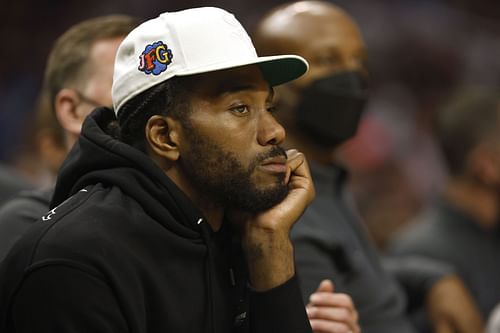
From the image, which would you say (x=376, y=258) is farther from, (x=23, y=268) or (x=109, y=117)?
(x=23, y=268)

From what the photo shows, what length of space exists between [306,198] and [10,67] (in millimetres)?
6988

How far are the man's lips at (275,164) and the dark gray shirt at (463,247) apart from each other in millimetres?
2451

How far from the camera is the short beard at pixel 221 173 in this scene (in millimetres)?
2463

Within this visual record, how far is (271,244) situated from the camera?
249cm

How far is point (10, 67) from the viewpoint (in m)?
9.19

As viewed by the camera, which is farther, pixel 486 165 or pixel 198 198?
pixel 486 165

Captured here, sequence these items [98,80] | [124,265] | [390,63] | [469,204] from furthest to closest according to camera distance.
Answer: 1. [390,63]
2. [469,204]
3. [98,80]
4. [124,265]

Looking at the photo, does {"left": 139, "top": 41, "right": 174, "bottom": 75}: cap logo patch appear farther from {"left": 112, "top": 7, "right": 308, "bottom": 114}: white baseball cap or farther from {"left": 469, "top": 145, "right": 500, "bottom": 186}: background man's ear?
{"left": 469, "top": 145, "right": 500, "bottom": 186}: background man's ear

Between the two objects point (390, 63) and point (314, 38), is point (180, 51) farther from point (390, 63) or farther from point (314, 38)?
point (390, 63)

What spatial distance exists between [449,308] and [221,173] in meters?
1.84

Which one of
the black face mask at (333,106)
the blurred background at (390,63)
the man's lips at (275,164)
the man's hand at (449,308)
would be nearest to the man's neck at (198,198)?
the man's lips at (275,164)

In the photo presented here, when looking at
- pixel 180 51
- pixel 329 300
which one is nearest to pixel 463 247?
pixel 329 300

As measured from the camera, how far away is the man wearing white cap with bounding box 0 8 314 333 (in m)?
2.33

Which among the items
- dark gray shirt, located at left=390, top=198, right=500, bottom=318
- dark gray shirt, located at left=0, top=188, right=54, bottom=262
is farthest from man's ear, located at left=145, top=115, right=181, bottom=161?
dark gray shirt, located at left=390, top=198, right=500, bottom=318
